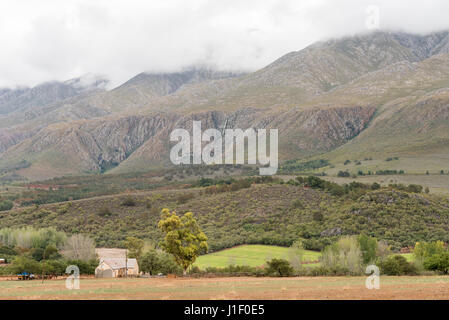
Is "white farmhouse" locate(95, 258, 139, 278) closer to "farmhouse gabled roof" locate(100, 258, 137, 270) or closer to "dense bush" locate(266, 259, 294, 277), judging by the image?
"farmhouse gabled roof" locate(100, 258, 137, 270)

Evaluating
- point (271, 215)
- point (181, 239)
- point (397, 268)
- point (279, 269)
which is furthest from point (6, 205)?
point (397, 268)

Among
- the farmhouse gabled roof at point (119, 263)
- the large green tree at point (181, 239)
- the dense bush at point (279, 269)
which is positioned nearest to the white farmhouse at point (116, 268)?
the farmhouse gabled roof at point (119, 263)

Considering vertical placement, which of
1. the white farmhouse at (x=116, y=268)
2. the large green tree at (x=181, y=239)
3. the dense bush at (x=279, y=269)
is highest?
the large green tree at (x=181, y=239)

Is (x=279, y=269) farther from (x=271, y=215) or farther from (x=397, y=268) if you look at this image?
(x=271, y=215)

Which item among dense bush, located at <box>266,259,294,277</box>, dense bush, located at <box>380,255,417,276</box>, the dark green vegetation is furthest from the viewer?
the dark green vegetation

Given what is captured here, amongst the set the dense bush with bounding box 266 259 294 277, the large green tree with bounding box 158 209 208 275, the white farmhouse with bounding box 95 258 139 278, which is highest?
the large green tree with bounding box 158 209 208 275

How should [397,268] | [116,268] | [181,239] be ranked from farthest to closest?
[116,268] → [181,239] → [397,268]

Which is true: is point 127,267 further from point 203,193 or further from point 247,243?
point 203,193

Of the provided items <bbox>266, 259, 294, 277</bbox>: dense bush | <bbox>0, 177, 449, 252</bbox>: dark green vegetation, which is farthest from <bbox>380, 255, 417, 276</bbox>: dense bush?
<bbox>0, 177, 449, 252</bbox>: dark green vegetation

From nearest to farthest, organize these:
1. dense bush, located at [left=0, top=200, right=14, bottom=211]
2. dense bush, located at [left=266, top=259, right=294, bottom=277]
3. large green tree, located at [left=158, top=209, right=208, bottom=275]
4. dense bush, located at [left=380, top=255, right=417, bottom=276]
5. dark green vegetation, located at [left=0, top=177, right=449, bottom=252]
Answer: dense bush, located at [left=380, top=255, right=417, bottom=276], dense bush, located at [left=266, top=259, right=294, bottom=277], large green tree, located at [left=158, top=209, right=208, bottom=275], dark green vegetation, located at [left=0, top=177, right=449, bottom=252], dense bush, located at [left=0, top=200, right=14, bottom=211]

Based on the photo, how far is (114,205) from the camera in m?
133

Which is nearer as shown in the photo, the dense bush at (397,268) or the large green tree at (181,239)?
the dense bush at (397,268)

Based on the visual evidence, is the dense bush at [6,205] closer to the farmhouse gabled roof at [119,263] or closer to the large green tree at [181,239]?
the farmhouse gabled roof at [119,263]
